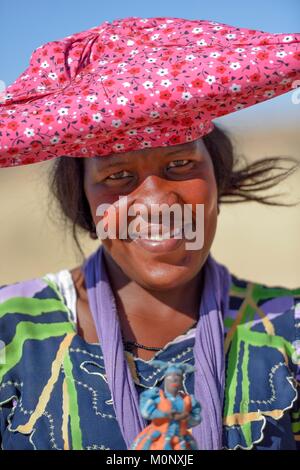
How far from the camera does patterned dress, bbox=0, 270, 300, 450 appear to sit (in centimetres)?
211

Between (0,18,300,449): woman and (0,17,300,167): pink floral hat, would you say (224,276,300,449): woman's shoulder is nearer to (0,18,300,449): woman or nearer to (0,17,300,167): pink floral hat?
(0,18,300,449): woman

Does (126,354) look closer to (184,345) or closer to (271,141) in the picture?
(184,345)

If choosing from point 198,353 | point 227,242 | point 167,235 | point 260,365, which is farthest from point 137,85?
point 227,242

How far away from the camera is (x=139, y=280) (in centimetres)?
219

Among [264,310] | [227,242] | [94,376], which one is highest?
[227,242]

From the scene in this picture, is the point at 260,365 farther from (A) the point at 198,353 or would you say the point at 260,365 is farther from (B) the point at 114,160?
(B) the point at 114,160

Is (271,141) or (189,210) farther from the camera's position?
(271,141)

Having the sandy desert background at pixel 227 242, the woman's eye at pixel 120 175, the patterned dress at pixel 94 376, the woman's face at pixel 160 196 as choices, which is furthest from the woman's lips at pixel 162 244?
the sandy desert background at pixel 227 242

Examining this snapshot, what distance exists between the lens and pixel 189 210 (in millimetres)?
2104

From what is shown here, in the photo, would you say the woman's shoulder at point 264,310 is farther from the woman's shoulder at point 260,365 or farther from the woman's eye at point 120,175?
the woman's eye at point 120,175

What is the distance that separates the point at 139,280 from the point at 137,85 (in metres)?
0.60

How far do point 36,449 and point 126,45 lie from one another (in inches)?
47.0
